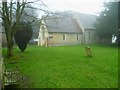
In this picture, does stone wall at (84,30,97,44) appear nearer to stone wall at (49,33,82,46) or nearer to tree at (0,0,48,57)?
stone wall at (49,33,82,46)

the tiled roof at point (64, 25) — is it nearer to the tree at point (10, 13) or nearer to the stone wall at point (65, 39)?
the stone wall at point (65, 39)

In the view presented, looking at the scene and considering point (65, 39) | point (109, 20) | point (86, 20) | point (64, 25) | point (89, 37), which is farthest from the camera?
point (86, 20)

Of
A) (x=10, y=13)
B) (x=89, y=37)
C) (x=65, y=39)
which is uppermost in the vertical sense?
(x=10, y=13)

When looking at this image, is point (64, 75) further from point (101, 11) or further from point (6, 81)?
point (101, 11)

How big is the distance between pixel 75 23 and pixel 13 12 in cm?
Answer: 2879

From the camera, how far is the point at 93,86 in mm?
10234

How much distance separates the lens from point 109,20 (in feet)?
119

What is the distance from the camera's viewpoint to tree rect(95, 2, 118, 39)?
1400 inches

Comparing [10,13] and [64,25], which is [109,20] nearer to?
[64,25]

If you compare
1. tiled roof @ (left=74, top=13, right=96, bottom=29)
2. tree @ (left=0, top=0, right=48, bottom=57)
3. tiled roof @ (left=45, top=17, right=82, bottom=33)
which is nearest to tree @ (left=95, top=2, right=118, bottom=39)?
tiled roof @ (left=45, top=17, right=82, bottom=33)

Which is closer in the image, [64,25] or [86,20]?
[64,25]

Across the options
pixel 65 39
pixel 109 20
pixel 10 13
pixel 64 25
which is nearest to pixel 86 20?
pixel 64 25

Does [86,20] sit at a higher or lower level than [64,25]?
higher

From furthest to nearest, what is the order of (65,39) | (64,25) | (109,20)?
(64,25) → (65,39) → (109,20)
